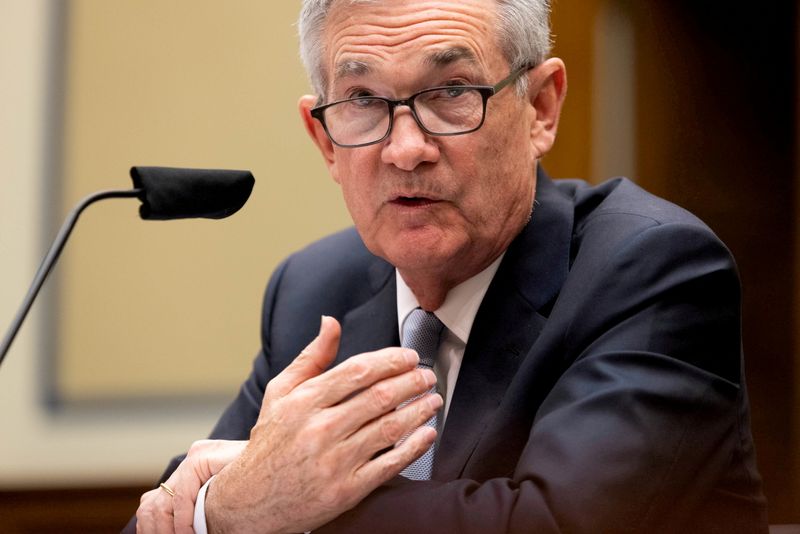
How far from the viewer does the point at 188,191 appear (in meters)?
1.33

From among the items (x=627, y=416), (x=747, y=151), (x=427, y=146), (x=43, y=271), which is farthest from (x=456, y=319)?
(x=747, y=151)

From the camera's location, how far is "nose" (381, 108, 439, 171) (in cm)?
154

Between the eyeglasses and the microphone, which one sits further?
the eyeglasses

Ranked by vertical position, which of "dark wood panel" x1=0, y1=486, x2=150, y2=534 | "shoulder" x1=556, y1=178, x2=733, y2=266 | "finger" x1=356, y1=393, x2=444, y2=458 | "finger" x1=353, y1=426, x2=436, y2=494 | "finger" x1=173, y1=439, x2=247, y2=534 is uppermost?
"shoulder" x1=556, y1=178, x2=733, y2=266

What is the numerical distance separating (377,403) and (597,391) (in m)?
0.32

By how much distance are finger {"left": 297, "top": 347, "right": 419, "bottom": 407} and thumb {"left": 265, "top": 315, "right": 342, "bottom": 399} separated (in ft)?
0.24

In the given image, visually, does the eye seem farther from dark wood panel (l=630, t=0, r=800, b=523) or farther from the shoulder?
dark wood panel (l=630, t=0, r=800, b=523)

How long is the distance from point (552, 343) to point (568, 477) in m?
0.28

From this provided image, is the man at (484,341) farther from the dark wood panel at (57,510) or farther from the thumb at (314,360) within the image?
the dark wood panel at (57,510)

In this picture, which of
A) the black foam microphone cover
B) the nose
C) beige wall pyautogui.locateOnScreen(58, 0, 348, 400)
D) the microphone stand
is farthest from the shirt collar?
beige wall pyautogui.locateOnScreen(58, 0, 348, 400)

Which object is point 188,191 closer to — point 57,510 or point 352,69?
point 352,69

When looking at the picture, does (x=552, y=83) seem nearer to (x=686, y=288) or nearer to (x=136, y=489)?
(x=686, y=288)

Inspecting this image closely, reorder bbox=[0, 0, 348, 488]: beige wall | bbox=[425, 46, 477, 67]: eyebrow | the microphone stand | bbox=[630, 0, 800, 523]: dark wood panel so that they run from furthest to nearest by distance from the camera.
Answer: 1. bbox=[0, 0, 348, 488]: beige wall
2. bbox=[630, 0, 800, 523]: dark wood panel
3. bbox=[425, 46, 477, 67]: eyebrow
4. the microphone stand

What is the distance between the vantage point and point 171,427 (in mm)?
3059
